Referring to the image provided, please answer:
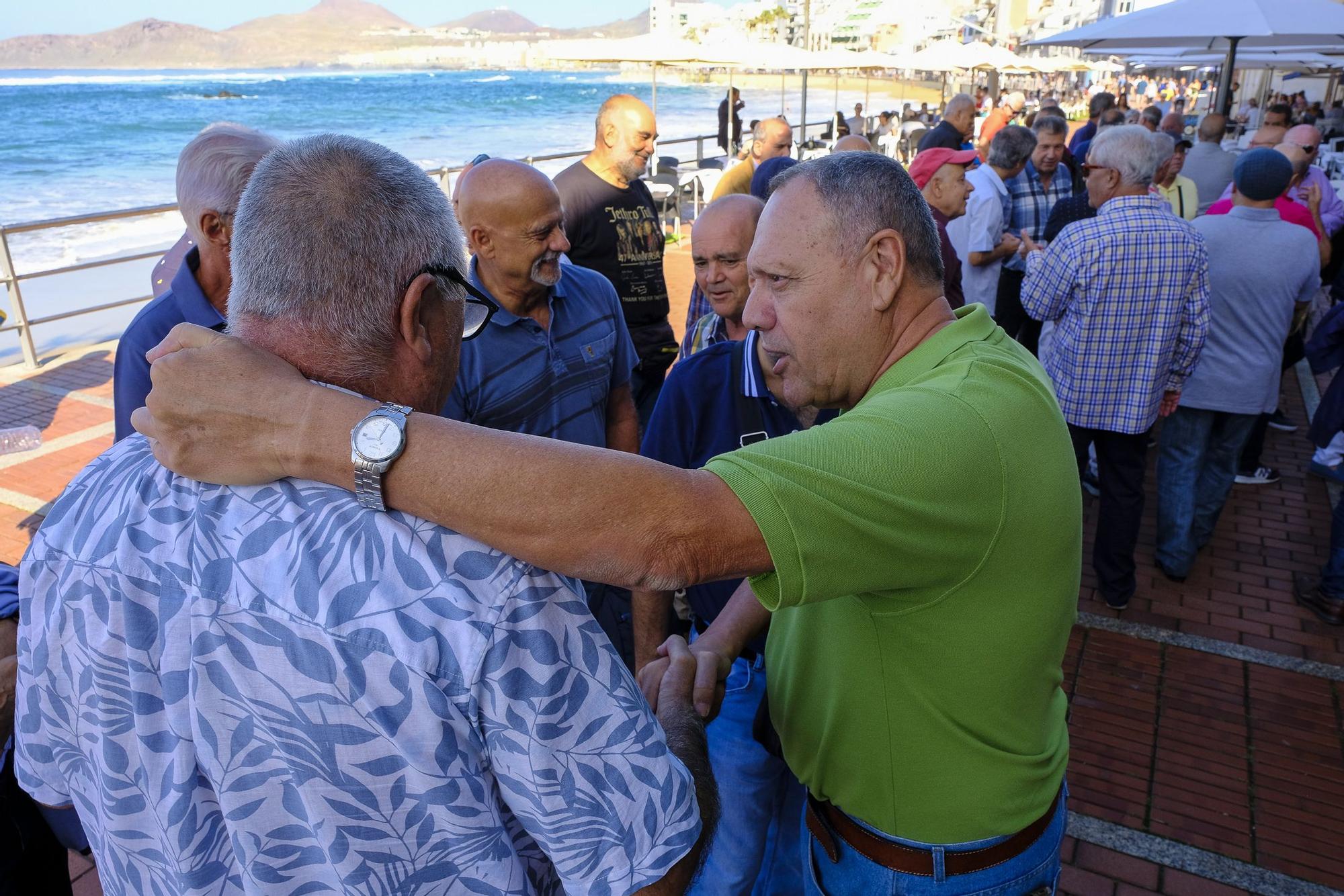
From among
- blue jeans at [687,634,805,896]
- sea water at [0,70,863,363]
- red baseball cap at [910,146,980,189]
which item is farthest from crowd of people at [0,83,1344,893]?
red baseball cap at [910,146,980,189]

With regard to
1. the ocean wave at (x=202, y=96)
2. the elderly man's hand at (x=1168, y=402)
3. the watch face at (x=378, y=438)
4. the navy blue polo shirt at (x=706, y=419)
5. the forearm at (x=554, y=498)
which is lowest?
the elderly man's hand at (x=1168, y=402)

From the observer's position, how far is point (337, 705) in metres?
1.00

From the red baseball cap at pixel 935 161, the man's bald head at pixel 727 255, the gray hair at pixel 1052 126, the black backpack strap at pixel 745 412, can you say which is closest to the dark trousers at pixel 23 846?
the black backpack strap at pixel 745 412

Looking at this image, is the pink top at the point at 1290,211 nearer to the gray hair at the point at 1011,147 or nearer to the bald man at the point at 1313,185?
the bald man at the point at 1313,185

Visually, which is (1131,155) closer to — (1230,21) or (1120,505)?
(1120,505)

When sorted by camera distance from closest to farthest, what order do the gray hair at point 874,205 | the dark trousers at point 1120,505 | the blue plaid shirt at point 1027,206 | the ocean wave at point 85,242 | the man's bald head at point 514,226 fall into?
the gray hair at point 874,205, the man's bald head at point 514,226, the dark trousers at point 1120,505, the blue plaid shirt at point 1027,206, the ocean wave at point 85,242

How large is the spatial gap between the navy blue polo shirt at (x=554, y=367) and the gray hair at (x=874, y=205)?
145 centimetres

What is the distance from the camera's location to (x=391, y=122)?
4759 cm

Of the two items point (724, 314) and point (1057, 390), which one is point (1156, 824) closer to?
point (1057, 390)

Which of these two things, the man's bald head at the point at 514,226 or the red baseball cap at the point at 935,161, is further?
the red baseball cap at the point at 935,161

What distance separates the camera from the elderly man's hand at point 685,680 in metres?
1.58

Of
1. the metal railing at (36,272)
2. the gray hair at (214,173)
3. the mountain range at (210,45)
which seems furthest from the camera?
the mountain range at (210,45)

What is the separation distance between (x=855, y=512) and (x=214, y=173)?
246cm

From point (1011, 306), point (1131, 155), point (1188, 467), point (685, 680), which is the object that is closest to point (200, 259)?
point (685, 680)
